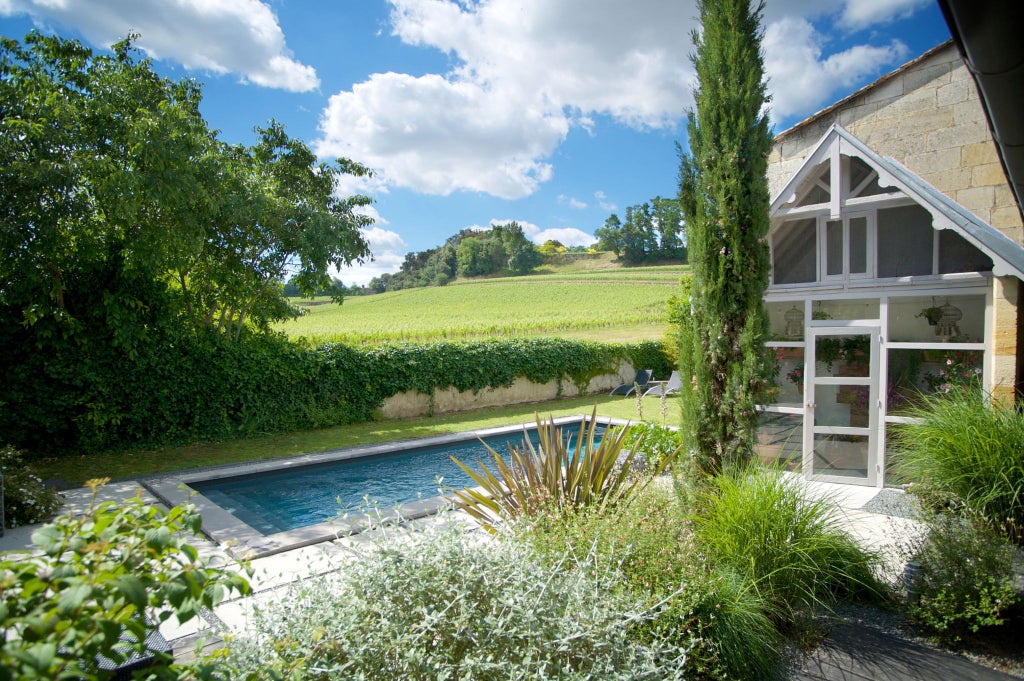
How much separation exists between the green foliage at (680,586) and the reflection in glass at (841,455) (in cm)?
434

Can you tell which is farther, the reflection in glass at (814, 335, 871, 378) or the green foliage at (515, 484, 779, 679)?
the reflection in glass at (814, 335, 871, 378)

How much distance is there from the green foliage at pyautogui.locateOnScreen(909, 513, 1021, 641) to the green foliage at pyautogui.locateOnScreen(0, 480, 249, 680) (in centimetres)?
420

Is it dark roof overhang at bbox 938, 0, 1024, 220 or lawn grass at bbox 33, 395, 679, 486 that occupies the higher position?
dark roof overhang at bbox 938, 0, 1024, 220

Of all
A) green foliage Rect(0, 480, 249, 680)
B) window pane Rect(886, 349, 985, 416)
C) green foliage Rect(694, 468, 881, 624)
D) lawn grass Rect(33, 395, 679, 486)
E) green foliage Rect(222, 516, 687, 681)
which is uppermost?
green foliage Rect(0, 480, 249, 680)

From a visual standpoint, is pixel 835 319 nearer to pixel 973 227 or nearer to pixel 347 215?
pixel 973 227

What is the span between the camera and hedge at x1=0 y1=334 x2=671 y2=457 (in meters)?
8.90

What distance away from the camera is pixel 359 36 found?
8.38 metres

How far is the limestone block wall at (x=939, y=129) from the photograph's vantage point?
743cm

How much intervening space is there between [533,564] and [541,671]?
61cm

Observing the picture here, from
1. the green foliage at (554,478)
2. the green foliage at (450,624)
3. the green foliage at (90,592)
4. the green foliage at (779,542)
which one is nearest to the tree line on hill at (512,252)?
the green foliage at (554,478)

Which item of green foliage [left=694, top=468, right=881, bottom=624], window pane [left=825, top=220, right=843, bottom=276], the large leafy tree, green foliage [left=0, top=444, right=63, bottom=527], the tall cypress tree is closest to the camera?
green foliage [left=694, top=468, right=881, bottom=624]

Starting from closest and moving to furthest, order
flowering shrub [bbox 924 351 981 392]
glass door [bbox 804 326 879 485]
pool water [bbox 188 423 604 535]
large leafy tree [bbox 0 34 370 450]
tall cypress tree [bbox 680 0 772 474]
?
tall cypress tree [bbox 680 0 772 474]
flowering shrub [bbox 924 351 981 392]
glass door [bbox 804 326 879 485]
pool water [bbox 188 423 604 535]
large leafy tree [bbox 0 34 370 450]

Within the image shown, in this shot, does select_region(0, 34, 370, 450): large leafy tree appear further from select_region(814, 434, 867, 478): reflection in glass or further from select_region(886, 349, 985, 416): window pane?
select_region(886, 349, 985, 416): window pane

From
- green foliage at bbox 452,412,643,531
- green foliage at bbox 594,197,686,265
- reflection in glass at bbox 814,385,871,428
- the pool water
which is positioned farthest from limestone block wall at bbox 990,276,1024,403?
green foliage at bbox 594,197,686,265
